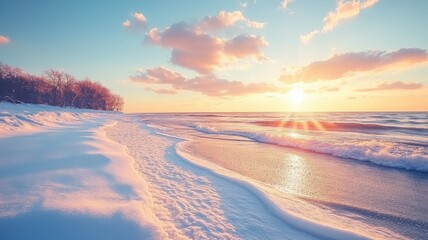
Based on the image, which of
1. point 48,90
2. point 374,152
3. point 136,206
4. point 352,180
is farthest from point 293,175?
point 48,90

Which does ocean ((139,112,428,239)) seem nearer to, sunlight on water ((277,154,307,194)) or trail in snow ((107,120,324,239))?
sunlight on water ((277,154,307,194))

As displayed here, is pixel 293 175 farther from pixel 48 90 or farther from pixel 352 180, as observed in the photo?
pixel 48 90

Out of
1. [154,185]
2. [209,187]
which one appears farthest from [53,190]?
[209,187]

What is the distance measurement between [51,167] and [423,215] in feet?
28.8

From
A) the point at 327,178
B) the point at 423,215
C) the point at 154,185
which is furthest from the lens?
the point at 327,178

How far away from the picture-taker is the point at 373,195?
5379mm

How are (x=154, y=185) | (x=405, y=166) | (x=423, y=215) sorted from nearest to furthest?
(x=423, y=215) → (x=154, y=185) → (x=405, y=166)

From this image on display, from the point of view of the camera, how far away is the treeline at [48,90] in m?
53.6

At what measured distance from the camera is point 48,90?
6300 centimetres

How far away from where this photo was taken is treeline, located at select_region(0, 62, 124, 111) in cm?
5359

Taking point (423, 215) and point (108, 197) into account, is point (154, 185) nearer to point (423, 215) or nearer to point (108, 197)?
point (108, 197)

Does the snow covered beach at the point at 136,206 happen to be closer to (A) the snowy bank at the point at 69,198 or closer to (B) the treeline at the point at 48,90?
(A) the snowy bank at the point at 69,198

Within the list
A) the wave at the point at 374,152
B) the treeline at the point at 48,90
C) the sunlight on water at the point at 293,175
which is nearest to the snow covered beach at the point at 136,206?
the sunlight on water at the point at 293,175

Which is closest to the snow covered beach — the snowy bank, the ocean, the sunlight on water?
the snowy bank
